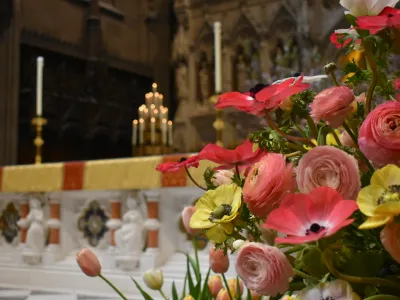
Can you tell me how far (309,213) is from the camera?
562 millimetres

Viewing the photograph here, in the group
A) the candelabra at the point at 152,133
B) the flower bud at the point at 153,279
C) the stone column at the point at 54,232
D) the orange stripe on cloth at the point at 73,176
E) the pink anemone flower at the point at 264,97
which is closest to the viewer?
the pink anemone flower at the point at 264,97

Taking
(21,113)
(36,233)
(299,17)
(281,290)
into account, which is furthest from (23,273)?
(299,17)

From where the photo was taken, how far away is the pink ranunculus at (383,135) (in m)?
0.58

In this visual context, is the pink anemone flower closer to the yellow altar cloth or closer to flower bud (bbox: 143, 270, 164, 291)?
flower bud (bbox: 143, 270, 164, 291)

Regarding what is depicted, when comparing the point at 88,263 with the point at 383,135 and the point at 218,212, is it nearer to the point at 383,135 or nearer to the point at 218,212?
the point at 218,212

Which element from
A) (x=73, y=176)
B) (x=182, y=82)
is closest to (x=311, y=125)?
(x=73, y=176)

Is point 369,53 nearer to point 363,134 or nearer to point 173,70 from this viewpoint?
point 363,134

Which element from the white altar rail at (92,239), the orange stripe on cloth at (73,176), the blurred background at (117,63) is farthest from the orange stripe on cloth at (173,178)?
the blurred background at (117,63)

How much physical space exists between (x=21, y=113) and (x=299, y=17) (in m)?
3.96

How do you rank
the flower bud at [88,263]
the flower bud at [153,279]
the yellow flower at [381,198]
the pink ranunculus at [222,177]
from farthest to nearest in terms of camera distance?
1. the flower bud at [153,279]
2. the flower bud at [88,263]
3. the pink ranunculus at [222,177]
4. the yellow flower at [381,198]

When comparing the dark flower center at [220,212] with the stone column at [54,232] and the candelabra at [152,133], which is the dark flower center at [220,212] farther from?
the candelabra at [152,133]

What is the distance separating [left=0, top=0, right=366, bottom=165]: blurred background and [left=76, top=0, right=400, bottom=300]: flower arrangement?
19.7ft

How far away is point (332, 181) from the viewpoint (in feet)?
1.97

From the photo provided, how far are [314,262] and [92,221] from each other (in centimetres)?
284
